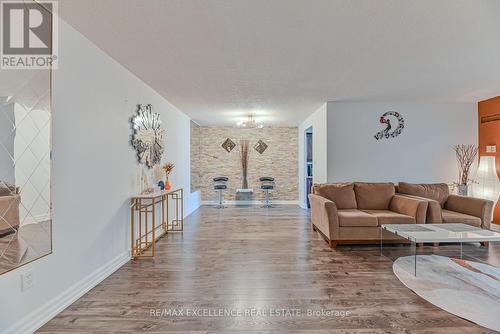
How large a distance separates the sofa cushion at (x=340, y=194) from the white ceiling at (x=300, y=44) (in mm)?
1641

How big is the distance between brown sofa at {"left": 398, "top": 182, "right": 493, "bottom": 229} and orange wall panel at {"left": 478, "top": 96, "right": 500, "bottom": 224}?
111 cm

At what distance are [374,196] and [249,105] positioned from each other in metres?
2.93

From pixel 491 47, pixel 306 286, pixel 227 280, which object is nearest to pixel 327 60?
pixel 491 47

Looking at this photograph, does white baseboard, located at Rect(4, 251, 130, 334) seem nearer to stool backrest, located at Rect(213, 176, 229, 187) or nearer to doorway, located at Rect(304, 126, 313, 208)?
stool backrest, located at Rect(213, 176, 229, 187)

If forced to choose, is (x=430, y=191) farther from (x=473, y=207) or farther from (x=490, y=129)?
(x=490, y=129)

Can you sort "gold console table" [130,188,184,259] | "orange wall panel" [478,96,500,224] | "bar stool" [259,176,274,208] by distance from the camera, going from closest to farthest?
"gold console table" [130,188,184,259] < "orange wall panel" [478,96,500,224] < "bar stool" [259,176,274,208]

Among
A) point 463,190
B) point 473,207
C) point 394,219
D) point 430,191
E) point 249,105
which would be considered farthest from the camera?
point 249,105

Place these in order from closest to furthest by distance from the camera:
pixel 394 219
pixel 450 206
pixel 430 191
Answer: pixel 394 219
pixel 450 206
pixel 430 191

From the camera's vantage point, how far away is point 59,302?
6.74 ft

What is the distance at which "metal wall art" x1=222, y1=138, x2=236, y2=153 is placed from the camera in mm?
7871

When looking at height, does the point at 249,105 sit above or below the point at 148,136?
above

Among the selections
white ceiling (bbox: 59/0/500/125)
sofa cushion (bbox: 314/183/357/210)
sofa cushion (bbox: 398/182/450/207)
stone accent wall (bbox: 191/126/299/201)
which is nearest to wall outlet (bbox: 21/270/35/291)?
white ceiling (bbox: 59/0/500/125)

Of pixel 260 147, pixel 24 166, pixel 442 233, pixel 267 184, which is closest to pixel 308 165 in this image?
pixel 267 184

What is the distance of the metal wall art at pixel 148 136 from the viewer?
3.50 m
